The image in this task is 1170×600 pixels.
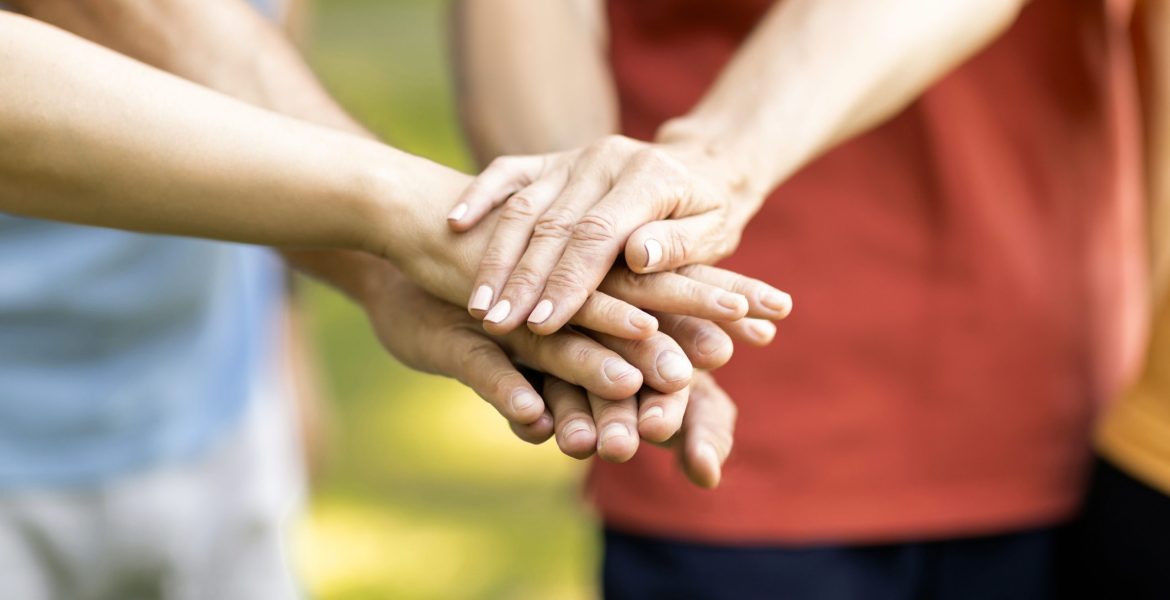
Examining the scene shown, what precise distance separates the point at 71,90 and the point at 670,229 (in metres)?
0.43

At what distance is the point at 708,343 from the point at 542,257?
135mm

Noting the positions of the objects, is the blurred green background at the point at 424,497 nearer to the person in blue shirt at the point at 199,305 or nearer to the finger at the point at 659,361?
the person in blue shirt at the point at 199,305

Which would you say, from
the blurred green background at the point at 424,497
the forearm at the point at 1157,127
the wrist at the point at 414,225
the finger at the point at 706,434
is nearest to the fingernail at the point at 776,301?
the finger at the point at 706,434

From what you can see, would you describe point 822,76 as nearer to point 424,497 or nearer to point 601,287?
point 601,287

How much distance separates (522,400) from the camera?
0.93m

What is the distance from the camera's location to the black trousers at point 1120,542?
3.72 ft

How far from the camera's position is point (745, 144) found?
1.08 metres

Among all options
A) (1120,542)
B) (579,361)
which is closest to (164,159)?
(579,361)

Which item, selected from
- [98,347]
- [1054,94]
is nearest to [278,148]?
[98,347]

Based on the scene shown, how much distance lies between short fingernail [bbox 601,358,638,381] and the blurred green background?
107cm

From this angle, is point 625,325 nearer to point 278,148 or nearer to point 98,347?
point 278,148

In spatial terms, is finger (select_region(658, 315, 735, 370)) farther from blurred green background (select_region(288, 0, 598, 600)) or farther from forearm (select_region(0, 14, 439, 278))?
blurred green background (select_region(288, 0, 598, 600))

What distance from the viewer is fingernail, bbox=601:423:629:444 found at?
2.90 feet

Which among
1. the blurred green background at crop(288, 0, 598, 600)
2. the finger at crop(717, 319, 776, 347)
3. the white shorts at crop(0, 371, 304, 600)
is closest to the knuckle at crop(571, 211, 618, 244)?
the finger at crop(717, 319, 776, 347)
